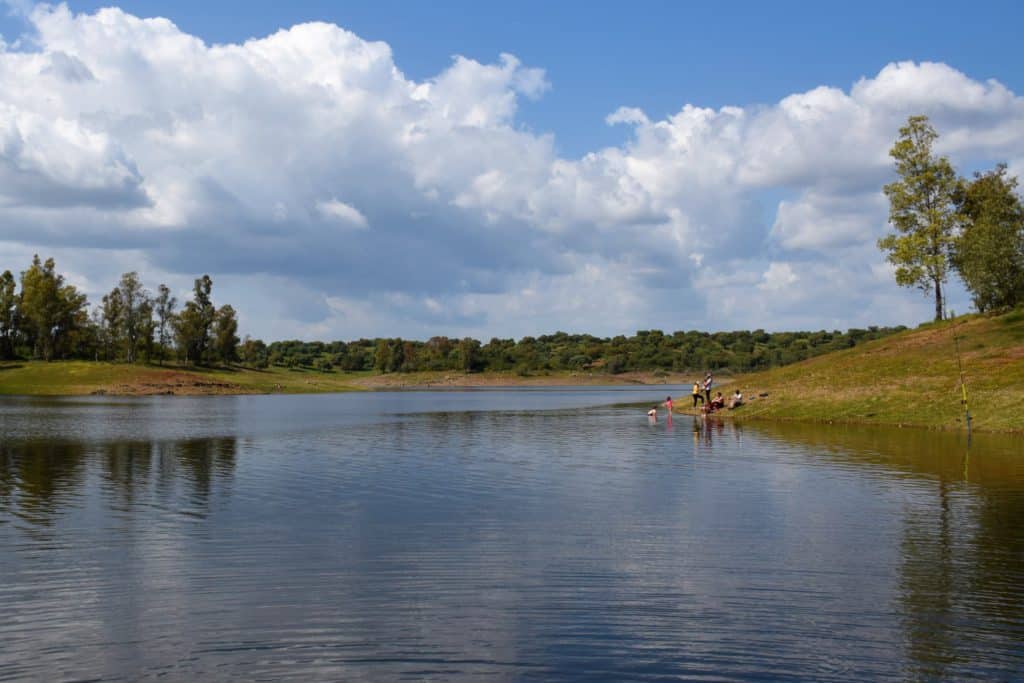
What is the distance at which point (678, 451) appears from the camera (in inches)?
1709

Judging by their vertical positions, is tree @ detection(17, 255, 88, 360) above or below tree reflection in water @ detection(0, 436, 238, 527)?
above

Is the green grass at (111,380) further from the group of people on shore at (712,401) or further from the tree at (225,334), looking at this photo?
the group of people on shore at (712,401)

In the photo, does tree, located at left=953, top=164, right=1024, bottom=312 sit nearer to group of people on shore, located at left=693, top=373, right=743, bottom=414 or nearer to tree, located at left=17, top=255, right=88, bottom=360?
group of people on shore, located at left=693, top=373, right=743, bottom=414

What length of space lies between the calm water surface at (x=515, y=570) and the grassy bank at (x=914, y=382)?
60.2ft

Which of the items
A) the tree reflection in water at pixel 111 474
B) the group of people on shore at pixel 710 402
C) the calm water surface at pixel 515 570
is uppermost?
the group of people on shore at pixel 710 402

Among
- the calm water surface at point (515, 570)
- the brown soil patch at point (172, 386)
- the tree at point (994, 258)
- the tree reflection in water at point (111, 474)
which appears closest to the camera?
the calm water surface at point (515, 570)

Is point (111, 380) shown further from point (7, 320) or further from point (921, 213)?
point (921, 213)

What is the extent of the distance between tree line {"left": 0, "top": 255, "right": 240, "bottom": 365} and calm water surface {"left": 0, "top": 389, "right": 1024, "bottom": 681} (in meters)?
145

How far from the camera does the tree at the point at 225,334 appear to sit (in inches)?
7628

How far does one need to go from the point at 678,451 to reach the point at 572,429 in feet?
60.4

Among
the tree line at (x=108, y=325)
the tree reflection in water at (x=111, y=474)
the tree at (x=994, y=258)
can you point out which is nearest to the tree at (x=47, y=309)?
the tree line at (x=108, y=325)

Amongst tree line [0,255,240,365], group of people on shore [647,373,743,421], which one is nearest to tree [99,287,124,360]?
tree line [0,255,240,365]

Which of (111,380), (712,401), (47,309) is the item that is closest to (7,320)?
(47,309)

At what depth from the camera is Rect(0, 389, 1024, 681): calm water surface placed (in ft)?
42.1
